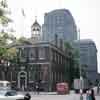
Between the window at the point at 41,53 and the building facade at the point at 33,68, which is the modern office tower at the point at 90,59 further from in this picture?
the window at the point at 41,53

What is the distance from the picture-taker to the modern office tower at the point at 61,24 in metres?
137

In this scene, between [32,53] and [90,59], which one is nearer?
[32,53]

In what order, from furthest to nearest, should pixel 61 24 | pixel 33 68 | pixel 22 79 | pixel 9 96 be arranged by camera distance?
pixel 61 24
pixel 22 79
pixel 33 68
pixel 9 96

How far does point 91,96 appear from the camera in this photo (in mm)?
24641

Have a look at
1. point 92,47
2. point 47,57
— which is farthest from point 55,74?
point 92,47

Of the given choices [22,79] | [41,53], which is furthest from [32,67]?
[41,53]

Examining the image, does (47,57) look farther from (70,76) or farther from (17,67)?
(70,76)

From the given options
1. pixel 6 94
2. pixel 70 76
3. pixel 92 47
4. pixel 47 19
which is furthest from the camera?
pixel 47 19

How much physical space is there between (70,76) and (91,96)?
81.2 metres

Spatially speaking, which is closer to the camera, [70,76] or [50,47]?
[50,47]

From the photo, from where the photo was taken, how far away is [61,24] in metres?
139

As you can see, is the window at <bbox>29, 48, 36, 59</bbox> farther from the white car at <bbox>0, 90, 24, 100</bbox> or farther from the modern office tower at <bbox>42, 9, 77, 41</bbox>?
the modern office tower at <bbox>42, 9, 77, 41</bbox>

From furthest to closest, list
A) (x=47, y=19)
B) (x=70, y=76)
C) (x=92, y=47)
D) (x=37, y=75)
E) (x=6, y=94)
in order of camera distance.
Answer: (x=47, y=19), (x=92, y=47), (x=70, y=76), (x=37, y=75), (x=6, y=94)

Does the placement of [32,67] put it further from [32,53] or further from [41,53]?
[41,53]
